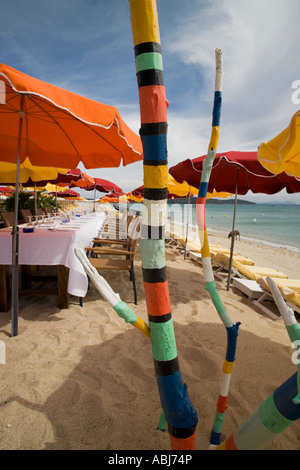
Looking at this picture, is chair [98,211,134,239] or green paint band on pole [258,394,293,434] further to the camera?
chair [98,211,134,239]

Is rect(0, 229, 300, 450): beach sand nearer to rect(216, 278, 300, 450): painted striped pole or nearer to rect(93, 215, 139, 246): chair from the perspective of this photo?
rect(216, 278, 300, 450): painted striped pole

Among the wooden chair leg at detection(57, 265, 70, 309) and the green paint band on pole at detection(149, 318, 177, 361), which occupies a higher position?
the green paint band on pole at detection(149, 318, 177, 361)

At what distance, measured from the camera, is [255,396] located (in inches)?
79.0

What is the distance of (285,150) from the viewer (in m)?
2.13

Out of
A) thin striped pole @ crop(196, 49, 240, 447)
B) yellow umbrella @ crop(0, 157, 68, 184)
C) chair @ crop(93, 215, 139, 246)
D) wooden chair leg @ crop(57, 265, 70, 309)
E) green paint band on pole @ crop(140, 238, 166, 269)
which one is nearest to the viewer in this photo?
green paint band on pole @ crop(140, 238, 166, 269)

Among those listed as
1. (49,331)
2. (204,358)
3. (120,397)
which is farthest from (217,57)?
(49,331)

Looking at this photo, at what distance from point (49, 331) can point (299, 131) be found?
3.17 meters

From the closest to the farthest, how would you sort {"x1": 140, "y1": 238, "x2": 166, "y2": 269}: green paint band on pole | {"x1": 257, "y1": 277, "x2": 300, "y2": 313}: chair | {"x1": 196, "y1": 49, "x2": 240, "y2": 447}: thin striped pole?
{"x1": 140, "y1": 238, "x2": 166, "y2": 269}: green paint band on pole, {"x1": 196, "y1": 49, "x2": 240, "y2": 447}: thin striped pole, {"x1": 257, "y1": 277, "x2": 300, "y2": 313}: chair

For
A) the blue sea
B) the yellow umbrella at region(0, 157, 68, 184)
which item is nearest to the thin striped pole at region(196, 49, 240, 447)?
the blue sea

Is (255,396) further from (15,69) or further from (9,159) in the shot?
(9,159)

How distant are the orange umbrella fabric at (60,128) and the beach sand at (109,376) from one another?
7.02 ft

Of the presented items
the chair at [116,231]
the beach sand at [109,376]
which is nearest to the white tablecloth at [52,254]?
the beach sand at [109,376]

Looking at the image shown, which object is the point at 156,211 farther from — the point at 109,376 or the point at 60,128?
the point at 60,128

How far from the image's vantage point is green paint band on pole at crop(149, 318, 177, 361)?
0.95m
